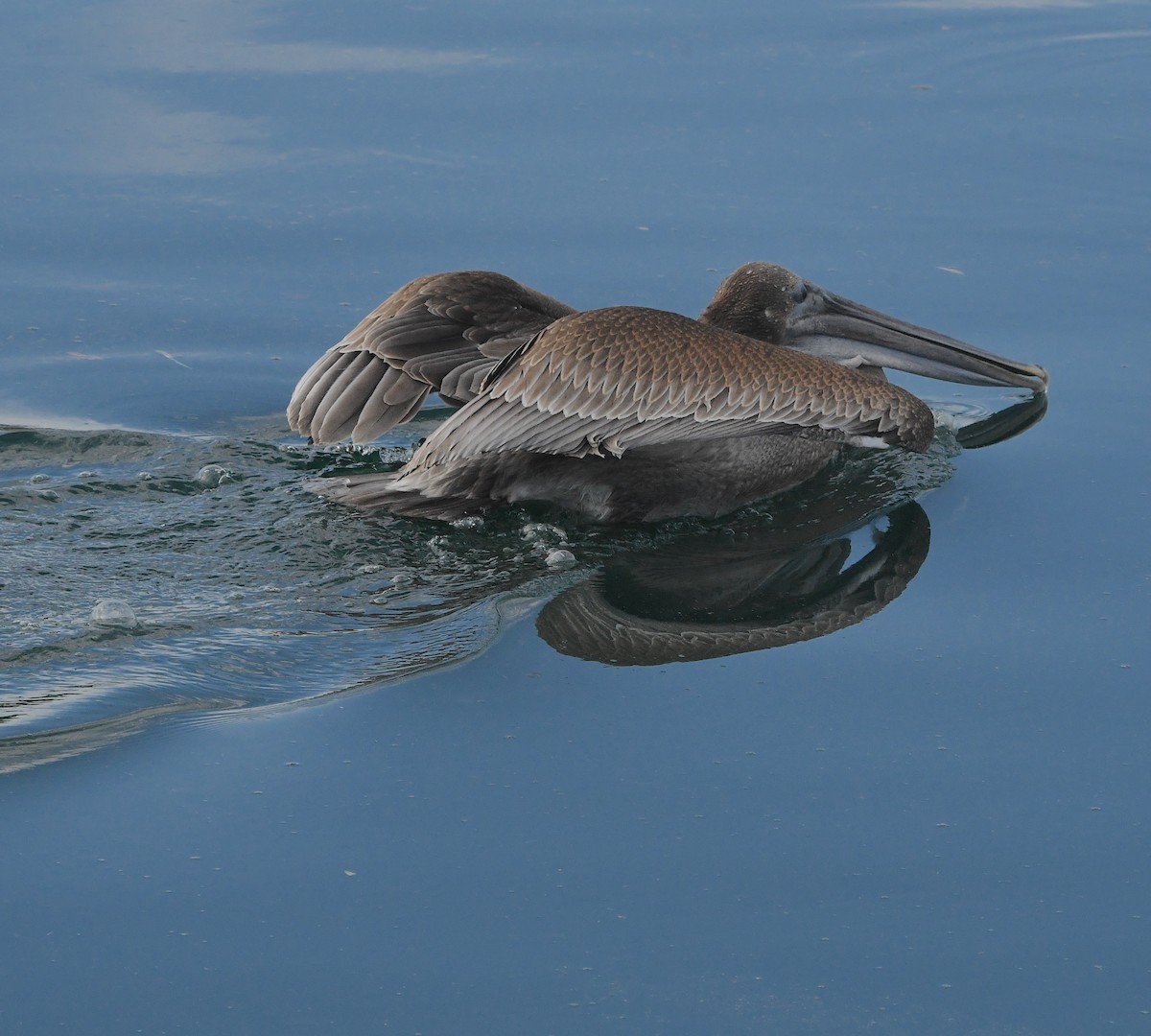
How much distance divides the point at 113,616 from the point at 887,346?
3.01 m

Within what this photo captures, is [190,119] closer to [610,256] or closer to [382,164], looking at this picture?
[382,164]

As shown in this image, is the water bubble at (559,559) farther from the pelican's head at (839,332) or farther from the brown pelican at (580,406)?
the pelican's head at (839,332)

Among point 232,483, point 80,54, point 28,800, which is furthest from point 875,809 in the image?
point 80,54

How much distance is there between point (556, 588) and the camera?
530 cm

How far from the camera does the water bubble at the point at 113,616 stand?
16.0 feet

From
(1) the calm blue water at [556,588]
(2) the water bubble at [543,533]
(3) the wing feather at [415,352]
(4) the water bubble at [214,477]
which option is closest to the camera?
(1) the calm blue water at [556,588]

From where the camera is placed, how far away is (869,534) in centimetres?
582

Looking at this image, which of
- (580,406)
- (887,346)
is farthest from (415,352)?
(887,346)

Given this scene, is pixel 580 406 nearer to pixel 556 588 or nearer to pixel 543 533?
pixel 543 533

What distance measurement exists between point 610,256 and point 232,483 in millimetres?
2291

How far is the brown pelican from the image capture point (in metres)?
5.52

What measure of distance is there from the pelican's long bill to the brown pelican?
47cm

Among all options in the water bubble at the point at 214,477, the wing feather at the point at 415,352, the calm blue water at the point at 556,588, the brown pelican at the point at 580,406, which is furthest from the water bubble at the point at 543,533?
the water bubble at the point at 214,477

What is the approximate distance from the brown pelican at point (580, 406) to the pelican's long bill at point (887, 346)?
0.47m
